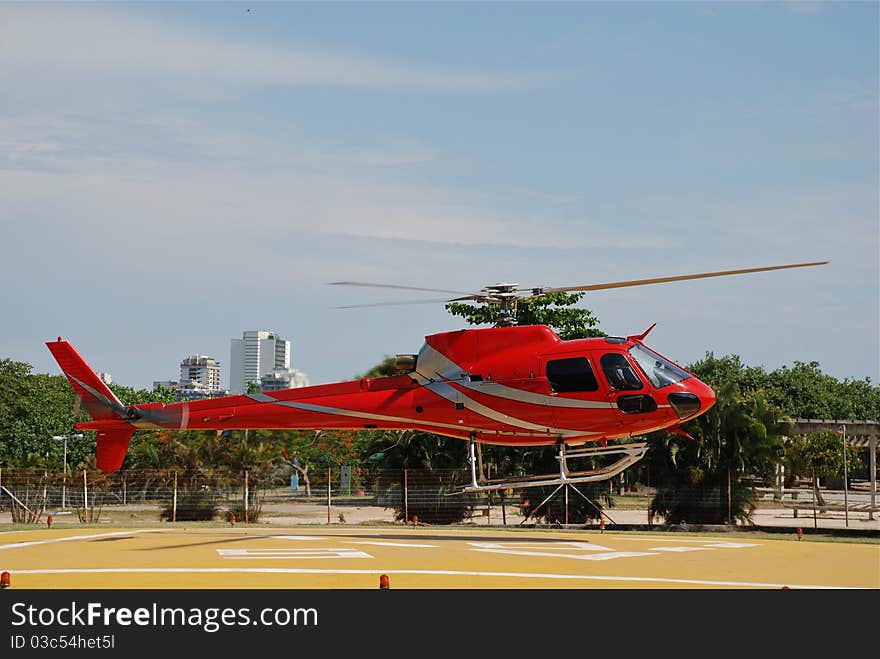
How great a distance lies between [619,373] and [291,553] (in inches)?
307

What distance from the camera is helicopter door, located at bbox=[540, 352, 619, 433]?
2214cm

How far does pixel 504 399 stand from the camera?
22719mm

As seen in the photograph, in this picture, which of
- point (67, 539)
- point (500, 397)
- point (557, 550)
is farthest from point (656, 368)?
point (67, 539)

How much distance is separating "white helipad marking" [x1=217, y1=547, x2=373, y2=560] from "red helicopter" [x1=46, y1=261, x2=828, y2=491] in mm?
3642

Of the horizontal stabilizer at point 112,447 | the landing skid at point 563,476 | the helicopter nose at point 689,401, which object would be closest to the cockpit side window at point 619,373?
the helicopter nose at point 689,401

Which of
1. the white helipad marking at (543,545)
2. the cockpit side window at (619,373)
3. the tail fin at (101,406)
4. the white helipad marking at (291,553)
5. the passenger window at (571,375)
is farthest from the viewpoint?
the tail fin at (101,406)

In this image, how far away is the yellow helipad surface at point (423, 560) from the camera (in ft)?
51.6

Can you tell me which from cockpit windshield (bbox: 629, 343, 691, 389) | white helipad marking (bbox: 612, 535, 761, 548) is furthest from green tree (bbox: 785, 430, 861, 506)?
cockpit windshield (bbox: 629, 343, 691, 389)

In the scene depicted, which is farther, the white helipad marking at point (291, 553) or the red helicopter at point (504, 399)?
the red helicopter at point (504, 399)

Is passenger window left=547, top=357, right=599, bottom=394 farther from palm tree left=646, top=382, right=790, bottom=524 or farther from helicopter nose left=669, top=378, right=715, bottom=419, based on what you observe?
palm tree left=646, top=382, right=790, bottom=524

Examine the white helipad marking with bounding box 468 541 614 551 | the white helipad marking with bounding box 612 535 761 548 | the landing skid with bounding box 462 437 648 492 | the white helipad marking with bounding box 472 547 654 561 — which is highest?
the landing skid with bounding box 462 437 648 492

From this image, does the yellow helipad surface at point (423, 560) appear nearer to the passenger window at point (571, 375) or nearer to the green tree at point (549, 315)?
the passenger window at point (571, 375)

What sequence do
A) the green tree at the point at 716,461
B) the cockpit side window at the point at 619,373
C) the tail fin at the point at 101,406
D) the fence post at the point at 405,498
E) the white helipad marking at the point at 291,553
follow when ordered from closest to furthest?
the white helipad marking at the point at 291,553
the cockpit side window at the point at 619,373
the tail fin at the point at 101,406
the fence post at the point at 405,498
the green tree at the point at 716,461
